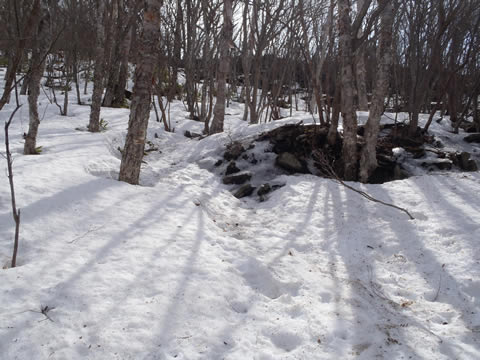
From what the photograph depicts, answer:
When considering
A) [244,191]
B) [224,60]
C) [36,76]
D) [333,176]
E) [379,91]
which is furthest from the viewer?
[224,60]

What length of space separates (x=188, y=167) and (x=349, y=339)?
501 cm

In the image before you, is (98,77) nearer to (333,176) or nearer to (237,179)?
(237,179)

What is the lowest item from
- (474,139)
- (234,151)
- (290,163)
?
(290,163)

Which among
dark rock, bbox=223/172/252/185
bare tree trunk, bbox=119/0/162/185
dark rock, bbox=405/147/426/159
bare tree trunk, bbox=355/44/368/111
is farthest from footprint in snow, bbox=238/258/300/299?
bare tree trunk, bbox=355/44/368/111

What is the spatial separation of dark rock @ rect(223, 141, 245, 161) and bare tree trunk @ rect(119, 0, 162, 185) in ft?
9.28

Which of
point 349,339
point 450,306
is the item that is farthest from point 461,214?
point 349,339

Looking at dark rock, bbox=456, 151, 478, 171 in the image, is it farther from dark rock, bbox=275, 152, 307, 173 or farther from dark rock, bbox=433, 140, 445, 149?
dark rock, bbox=275, 152, 307, 173

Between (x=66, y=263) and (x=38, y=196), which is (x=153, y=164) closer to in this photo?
(x=38, y=196)

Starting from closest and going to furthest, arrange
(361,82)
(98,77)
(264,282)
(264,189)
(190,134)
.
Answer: (264,282)
(264,189)
(98,77)
(190,134)
(361,82)

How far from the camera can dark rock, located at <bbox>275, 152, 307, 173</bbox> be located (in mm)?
6051

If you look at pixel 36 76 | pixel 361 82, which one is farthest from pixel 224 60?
pixel 361 82

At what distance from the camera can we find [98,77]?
8172mm

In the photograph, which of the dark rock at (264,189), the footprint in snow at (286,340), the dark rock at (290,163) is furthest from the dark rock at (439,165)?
the footprint in snow at (286,340)

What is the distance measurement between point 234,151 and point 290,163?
1.47m
